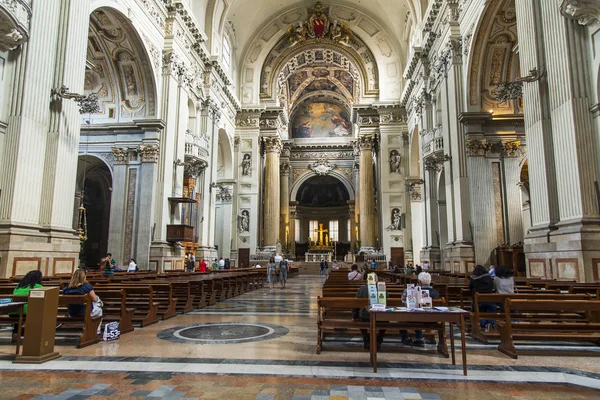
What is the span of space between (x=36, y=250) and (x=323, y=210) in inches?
1454

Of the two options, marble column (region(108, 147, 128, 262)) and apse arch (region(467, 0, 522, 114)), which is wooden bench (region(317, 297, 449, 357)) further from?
marble column (region(108, 147, 128, 262))

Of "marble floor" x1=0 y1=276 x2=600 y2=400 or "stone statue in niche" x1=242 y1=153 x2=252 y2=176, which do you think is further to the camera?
"stone statue in niche" x1=242 y1=153 x2=252 y2=176

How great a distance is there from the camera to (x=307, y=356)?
15.7 feet

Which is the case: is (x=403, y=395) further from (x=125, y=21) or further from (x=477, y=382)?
(x=125, y=21)

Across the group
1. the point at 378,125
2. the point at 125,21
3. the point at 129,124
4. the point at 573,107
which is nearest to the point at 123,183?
the point at 129,124

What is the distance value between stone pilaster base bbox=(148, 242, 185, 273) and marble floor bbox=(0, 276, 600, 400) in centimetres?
1065

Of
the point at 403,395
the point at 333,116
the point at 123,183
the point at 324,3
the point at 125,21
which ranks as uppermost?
the point at 324,3

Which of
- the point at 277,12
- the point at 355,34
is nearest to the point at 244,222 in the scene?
the point at 277,12

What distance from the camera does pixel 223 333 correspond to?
6.21 metres

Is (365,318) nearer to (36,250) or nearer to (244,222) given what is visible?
(36,250)

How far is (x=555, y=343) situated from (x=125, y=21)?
52.0ft

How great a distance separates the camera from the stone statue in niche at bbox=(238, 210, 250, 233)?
96.0 ft

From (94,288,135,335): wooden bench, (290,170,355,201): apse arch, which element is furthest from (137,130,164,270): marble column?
(290,170,355,201): apse arch

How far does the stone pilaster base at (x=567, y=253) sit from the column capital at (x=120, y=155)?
14.8 metres
